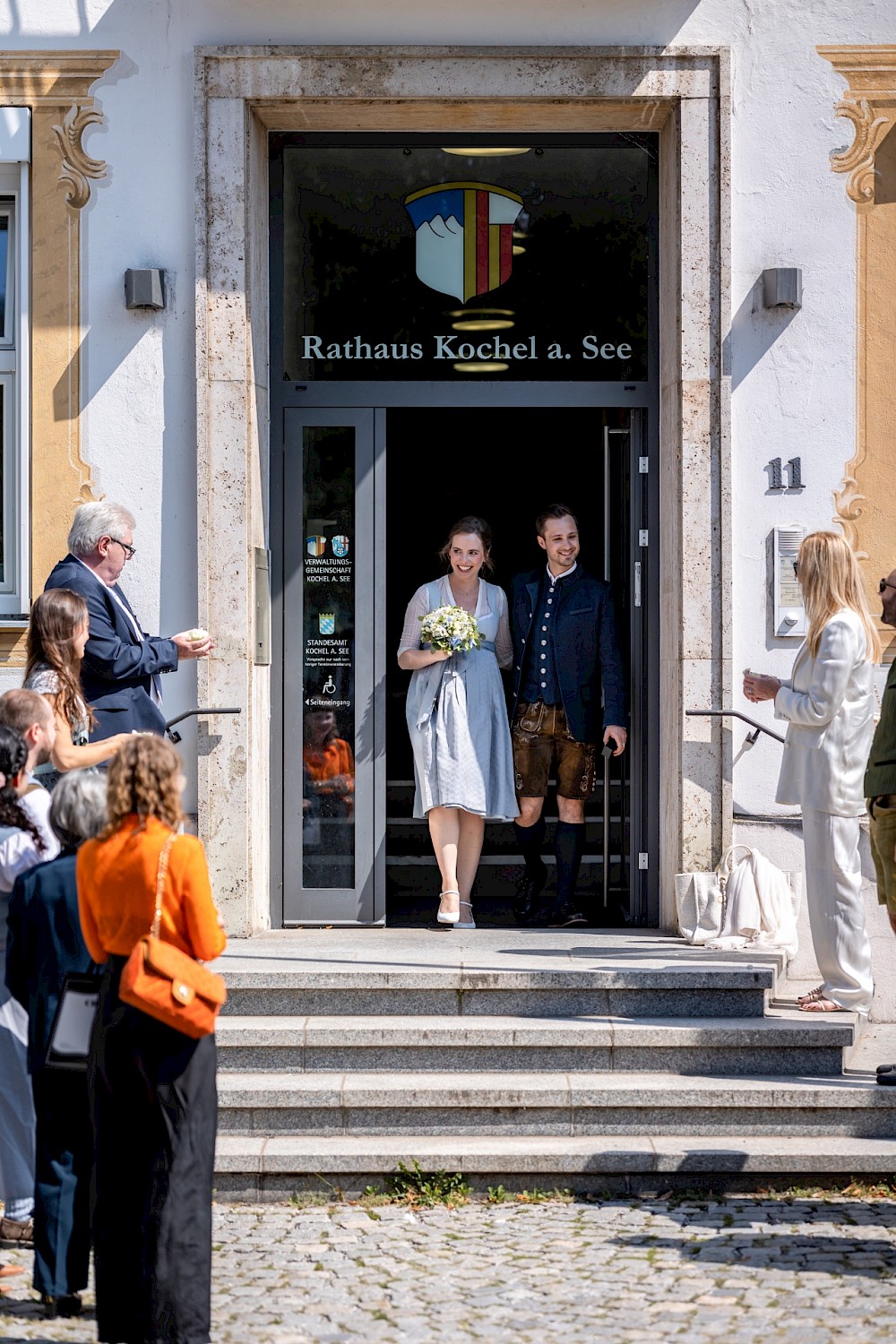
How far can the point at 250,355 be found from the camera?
7.77 meters

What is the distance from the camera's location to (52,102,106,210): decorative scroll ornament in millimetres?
7707

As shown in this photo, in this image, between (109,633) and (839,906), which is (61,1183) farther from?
(839,906)

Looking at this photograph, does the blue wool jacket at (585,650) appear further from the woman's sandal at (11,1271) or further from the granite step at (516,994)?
the woman's sandal at (11,1271)

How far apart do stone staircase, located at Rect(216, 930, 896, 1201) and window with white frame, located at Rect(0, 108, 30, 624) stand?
7.46ft

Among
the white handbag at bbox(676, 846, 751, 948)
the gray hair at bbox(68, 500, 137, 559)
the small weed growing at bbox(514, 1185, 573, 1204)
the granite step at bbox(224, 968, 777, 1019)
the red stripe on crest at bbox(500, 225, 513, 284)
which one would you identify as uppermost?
the red stripe on crest at bbox(500, 225, 513, 284)

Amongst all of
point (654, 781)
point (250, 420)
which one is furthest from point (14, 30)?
point (654, 781)

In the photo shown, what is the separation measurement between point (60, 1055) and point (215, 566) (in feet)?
11.6

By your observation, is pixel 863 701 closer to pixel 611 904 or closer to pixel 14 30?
pixel 611 904

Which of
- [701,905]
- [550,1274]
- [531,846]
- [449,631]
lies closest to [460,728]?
[449,631]

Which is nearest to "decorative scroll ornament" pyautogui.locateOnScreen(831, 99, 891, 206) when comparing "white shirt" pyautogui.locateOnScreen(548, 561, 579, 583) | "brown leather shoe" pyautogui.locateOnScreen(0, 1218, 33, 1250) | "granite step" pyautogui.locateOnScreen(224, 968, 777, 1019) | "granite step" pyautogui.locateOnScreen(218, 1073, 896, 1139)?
"white shirt" pyautogui.locateOnScreen(548, 561, 579, 583)

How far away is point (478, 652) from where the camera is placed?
27.0 feet

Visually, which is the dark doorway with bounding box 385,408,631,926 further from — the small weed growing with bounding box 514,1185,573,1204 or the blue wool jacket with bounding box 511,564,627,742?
the small weed growing with bounding box 514,1185,573,1204

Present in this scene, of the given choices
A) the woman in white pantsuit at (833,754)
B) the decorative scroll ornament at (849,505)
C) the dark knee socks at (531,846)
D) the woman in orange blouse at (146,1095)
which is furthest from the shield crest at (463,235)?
the woman in orange blouse at (146,1095)

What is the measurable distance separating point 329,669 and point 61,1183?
13.0ft
